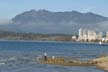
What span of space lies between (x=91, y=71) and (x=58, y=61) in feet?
54.4

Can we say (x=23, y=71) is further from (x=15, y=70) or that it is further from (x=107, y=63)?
(x=107, y=63)

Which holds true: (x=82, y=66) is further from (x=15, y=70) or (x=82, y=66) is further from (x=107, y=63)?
(x=15, y=70)

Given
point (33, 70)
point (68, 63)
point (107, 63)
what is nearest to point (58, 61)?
point (68, 63)

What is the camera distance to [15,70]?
209 ft

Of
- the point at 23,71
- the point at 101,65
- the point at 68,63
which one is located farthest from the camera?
the point at 68,63

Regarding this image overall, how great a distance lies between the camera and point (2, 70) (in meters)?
62.6

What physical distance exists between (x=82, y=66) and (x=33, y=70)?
11681mm

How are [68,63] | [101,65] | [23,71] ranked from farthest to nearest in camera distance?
[68,63]
[101,65]
[23,71]

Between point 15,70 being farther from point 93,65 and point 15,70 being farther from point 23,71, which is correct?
point 93,65

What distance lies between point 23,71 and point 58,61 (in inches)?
685

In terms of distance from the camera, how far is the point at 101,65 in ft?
233

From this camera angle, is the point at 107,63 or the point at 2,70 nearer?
the point at 2,70

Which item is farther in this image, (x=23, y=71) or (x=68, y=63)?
(x=68, y=63)

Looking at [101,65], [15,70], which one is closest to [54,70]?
[15,70]
